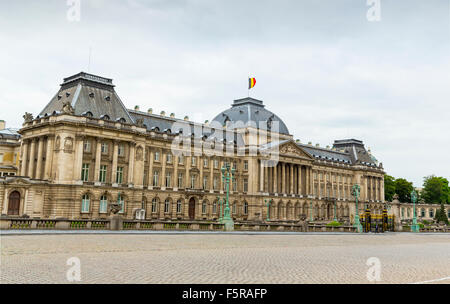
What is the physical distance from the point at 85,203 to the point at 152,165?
51.2 ft

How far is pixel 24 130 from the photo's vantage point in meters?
71.7

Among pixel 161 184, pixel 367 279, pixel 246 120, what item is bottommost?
pixel 367 279

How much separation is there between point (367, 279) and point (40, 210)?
58.1 metres

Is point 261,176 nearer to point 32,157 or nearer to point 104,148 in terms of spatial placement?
point 104,148

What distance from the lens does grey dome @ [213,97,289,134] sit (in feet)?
319

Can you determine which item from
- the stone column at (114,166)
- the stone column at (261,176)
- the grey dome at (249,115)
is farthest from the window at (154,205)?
the grey dome at (249,115)

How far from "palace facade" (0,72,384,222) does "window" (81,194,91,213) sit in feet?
0.50

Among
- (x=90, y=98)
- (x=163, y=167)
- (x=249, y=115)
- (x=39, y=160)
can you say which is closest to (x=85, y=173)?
(x=39, y=160)

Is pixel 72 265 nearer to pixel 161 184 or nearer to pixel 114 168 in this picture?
pixel 114 168

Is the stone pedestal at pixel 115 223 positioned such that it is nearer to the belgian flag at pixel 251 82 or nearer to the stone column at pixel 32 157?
the stone column at pixel 32 157

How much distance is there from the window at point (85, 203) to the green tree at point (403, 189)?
109510mm

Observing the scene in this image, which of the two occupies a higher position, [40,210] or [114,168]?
[114,168]

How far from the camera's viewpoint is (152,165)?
7725cm
